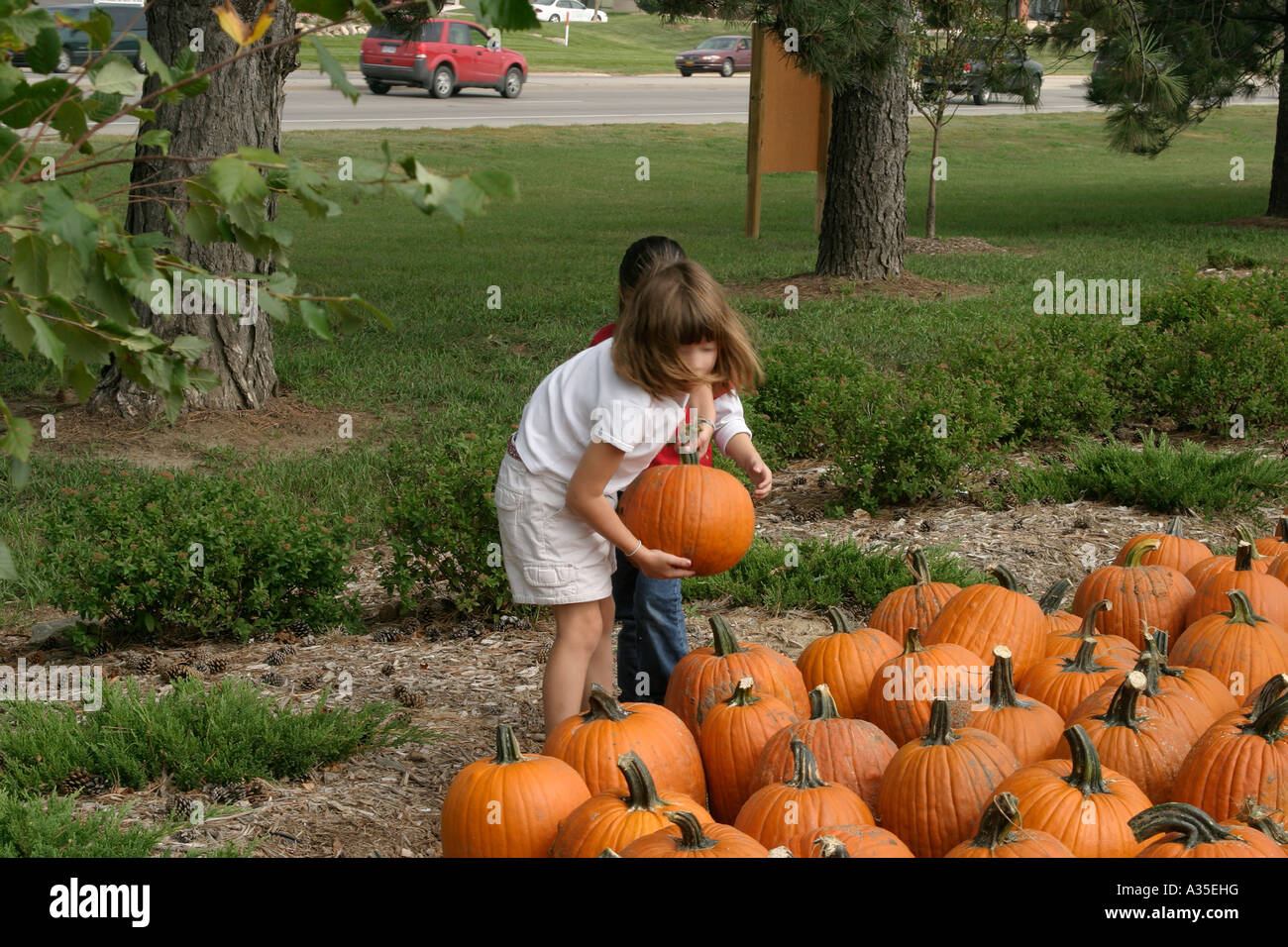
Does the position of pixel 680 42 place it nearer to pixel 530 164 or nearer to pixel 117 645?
pixel 530 164

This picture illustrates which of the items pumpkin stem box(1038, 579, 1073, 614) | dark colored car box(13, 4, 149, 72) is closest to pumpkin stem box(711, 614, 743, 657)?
pumpkin stem box(1038, 579, 1073, 614)

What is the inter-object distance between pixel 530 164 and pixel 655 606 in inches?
754

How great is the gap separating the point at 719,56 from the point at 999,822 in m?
39.7

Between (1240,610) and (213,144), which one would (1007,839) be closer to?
(1240,610)

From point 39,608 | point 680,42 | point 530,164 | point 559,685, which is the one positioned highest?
point 680,42

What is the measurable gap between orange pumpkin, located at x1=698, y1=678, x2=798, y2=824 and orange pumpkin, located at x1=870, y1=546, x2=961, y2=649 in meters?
0.73

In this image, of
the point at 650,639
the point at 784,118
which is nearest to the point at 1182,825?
the point at 650,639

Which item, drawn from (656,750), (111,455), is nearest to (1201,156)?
(111,455)

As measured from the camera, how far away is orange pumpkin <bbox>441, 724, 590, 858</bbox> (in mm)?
2570

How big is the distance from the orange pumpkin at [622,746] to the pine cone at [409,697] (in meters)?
1.08

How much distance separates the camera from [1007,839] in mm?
2223

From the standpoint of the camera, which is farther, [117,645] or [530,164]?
[530,164]

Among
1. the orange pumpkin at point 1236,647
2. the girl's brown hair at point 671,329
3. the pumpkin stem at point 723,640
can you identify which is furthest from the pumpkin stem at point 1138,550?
the girl's brown hair at point 671,329

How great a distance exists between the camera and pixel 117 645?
4.38m
